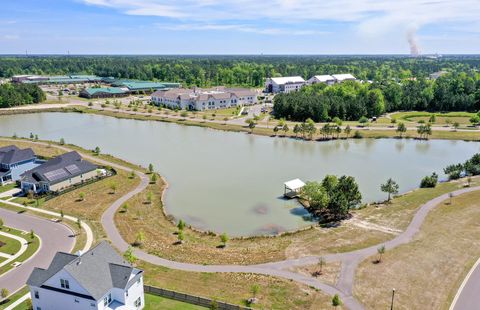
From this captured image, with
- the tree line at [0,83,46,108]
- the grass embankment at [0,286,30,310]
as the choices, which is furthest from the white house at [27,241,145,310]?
the tree line at [0,83,46,108]

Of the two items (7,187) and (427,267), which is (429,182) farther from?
(7,187)

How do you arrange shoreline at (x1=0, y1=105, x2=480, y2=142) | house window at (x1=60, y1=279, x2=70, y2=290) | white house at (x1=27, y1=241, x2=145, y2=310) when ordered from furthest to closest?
1. shoreline at (x1=0, y1=105, x2=480, y2=142)
2. house window at (x1=60, y1=279, x2=70, y2=290)
3. white house at (x1=27, y1=241, x2=145, y2=310)

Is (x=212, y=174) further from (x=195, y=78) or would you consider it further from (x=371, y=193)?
(x=195, y=78)

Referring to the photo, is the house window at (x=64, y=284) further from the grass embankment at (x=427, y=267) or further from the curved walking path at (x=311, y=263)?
the grass embankment at (x=427, y=267)

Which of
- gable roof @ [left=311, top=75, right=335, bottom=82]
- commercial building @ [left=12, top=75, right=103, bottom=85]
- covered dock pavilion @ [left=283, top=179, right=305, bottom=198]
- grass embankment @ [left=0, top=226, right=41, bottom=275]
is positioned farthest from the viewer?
commercial building @ [left=12, top=75, right=103, bottom=85]

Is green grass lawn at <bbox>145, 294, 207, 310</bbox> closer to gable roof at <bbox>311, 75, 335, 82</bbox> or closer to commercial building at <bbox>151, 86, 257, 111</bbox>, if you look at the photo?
commercial building at <bbox>151, 86, 257, 111</bbox>

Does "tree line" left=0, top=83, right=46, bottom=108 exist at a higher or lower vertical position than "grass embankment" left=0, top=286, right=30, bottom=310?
higher

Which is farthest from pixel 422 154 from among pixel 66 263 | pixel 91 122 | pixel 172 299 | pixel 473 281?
pixel 91 122
